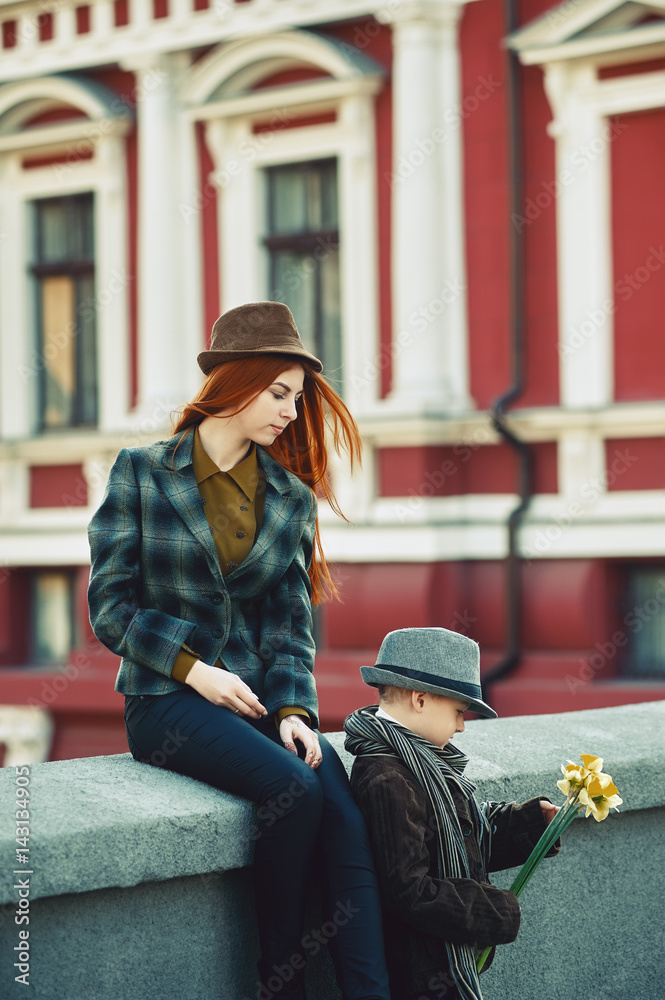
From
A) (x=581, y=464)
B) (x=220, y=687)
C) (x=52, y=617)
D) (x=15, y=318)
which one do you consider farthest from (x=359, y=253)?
(x=220, y=687)

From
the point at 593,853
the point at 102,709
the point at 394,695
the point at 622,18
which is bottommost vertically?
the point at 102,709

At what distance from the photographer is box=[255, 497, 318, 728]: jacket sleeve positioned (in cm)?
304

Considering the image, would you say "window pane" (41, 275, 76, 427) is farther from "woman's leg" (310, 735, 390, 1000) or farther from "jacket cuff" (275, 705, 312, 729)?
"woman's leg" (310, 735, 390, 1000)

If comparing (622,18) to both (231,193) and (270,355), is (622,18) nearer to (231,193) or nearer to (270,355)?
(231,193)

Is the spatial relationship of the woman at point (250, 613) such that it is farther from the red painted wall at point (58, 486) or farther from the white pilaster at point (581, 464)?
the red painted wall at point (58, 486)

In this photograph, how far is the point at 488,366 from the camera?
32.7 ft

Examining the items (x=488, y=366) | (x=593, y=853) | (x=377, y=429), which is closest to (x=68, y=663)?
(x=377, y=429)

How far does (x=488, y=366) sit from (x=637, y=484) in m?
1.34

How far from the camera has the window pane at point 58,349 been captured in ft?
39.0

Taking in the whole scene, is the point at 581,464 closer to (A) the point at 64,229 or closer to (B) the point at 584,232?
(B) the point at 584,232

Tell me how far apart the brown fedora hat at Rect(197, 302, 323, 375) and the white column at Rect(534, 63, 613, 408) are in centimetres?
652

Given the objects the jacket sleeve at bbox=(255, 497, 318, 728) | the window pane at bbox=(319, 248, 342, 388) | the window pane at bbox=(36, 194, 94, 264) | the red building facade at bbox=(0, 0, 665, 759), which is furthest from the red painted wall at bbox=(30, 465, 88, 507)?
the jacket sleeve at bbox=(255, 497, 318, 728)

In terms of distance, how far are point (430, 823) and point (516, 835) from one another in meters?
0.26

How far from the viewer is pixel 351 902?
2.71 meters
